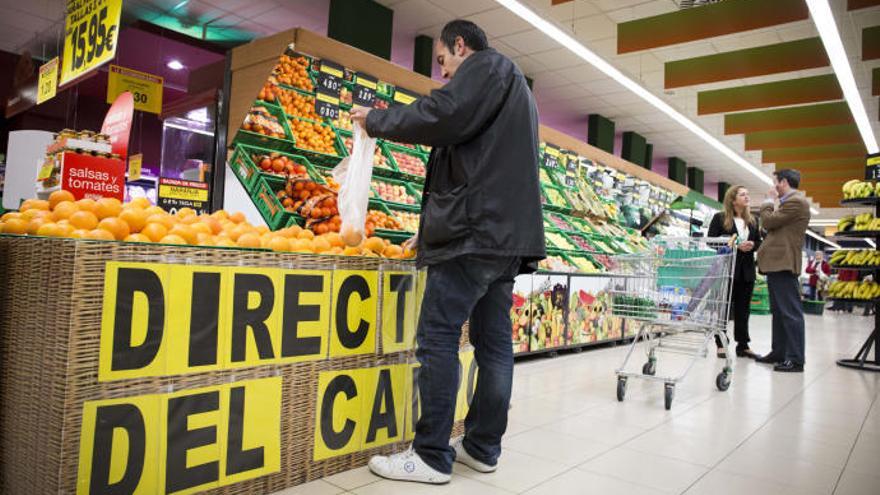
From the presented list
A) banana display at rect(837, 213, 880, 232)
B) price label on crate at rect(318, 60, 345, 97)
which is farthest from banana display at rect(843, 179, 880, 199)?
price label on crate at rect(318, 60, 345, 97)

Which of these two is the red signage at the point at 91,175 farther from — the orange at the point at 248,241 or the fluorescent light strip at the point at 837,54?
the fluorescent light strip at the point at 837,54

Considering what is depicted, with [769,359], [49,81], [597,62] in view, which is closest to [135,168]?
[49,81]

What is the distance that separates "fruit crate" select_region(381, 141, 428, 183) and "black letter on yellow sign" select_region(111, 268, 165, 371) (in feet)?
10.6

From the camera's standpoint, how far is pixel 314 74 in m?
4.32

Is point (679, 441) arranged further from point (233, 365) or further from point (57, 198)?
point (57, 198)

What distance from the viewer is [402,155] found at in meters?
5.09

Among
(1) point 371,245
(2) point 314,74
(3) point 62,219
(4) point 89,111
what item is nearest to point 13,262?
(3) point 62,219

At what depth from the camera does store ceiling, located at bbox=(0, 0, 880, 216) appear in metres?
6.71

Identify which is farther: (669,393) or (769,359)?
(769,359)

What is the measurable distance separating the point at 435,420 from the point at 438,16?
6.45 metres

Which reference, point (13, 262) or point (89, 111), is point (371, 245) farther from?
point (89, 111)

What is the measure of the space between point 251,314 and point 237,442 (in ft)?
1.33

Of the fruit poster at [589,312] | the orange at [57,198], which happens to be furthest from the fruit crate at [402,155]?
the orange at [57,198]

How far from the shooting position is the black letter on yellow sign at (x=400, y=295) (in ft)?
7.72
